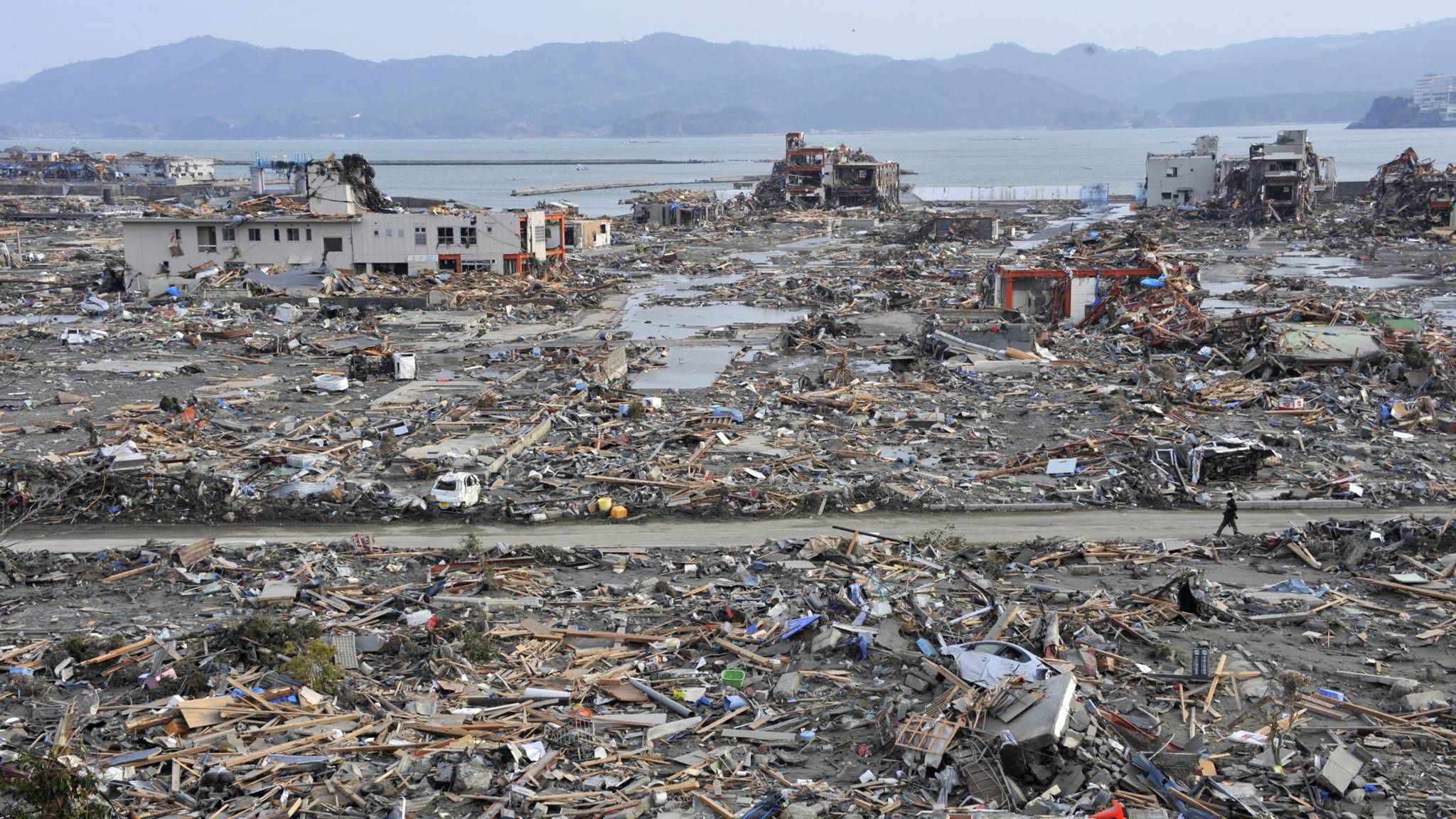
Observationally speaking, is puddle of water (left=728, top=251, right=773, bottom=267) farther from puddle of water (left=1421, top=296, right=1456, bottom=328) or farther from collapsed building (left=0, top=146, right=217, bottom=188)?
collapsed building (left=0, top=146, right=217, bottom=188)

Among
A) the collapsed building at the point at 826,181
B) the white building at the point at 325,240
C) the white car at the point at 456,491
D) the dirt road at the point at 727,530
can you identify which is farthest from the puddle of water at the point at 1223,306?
the collapsed building at the point at 826,181

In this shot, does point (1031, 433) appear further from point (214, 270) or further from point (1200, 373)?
point (214, 270)

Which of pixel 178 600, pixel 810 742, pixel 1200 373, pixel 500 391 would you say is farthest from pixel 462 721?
pixel 1200 373

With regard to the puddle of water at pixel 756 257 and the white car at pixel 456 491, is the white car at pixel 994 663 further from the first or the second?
the puddle of water at pixel 756 257

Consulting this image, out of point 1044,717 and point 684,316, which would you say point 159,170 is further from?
point 1044,717

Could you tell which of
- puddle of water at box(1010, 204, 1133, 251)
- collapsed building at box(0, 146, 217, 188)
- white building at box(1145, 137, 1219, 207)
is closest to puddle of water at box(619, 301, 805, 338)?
puddle of water at box(1010, 204, 1133, 251)
